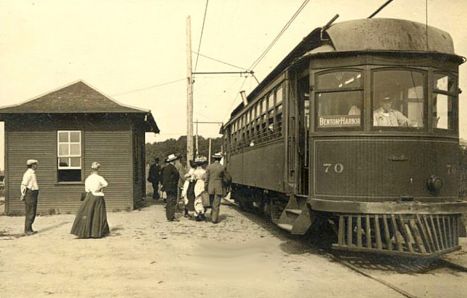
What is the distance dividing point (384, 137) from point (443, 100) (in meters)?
1.21

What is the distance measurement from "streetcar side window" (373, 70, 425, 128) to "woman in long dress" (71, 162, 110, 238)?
5776 millimetres

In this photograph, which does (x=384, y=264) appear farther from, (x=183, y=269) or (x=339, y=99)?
(x=183, y=269)

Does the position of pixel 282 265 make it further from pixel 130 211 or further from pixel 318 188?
pixel 130 211

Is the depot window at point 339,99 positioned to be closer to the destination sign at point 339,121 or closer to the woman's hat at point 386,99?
the destination sign at point 339,121

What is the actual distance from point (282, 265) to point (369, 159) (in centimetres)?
196

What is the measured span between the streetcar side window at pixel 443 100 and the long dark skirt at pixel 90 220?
21.4ft

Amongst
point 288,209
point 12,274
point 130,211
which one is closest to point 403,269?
point 288,209

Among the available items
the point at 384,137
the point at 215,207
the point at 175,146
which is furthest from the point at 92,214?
the point at 175,146

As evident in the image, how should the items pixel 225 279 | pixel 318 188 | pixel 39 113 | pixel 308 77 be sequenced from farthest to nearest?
pixel 39 113
pixel 308 77
pixel 318 188
pixel 225 279

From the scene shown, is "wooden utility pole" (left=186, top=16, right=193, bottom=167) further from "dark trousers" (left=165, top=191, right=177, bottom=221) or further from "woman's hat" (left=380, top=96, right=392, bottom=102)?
"woman's hat" (left=380, top=96, right=392, bottom=102)

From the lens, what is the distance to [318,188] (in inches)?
319

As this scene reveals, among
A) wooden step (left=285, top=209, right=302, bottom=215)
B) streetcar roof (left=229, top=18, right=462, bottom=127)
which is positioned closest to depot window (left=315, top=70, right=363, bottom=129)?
streetcar roof (left=229, top=18, right=462, bottom=127)

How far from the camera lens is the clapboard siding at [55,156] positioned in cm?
1619

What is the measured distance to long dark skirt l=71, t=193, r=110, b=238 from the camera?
10773 millimetres
